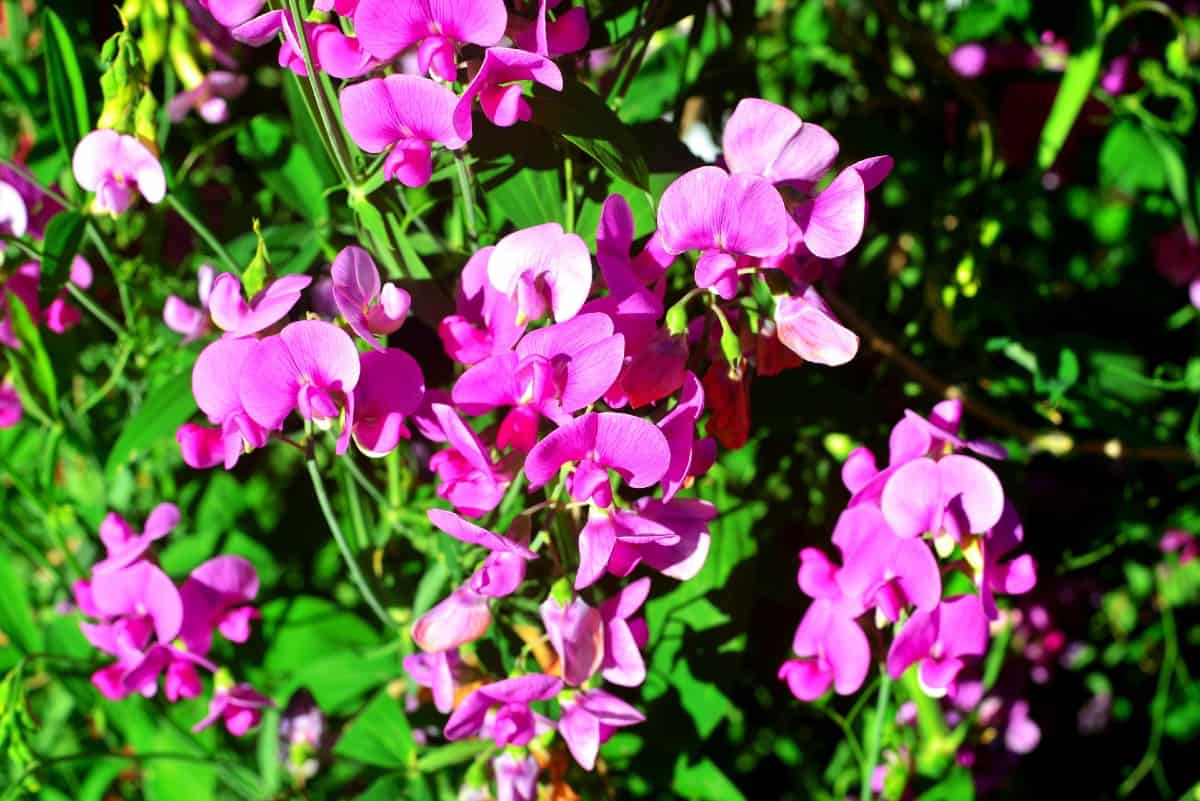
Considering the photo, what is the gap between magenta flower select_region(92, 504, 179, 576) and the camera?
1.07 metres

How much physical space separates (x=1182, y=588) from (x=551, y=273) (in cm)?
153

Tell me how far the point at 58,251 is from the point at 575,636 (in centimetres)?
61

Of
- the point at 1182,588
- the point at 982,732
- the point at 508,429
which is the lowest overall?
the point at 1182,588

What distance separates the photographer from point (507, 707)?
2.84 ft

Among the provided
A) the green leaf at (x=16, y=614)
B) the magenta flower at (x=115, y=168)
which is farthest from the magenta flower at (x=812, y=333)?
the green leaf at (x=16, y=614)

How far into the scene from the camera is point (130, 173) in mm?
932

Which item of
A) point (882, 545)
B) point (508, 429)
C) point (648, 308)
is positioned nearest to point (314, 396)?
point (508, 429)

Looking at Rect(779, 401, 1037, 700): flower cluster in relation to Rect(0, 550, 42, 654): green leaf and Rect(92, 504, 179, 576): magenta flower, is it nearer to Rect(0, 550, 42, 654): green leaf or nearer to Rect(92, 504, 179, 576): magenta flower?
Rect(92, 504, 179, 576): magenta flower

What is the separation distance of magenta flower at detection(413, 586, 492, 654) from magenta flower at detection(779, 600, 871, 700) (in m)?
0.28

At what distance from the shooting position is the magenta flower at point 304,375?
74cm

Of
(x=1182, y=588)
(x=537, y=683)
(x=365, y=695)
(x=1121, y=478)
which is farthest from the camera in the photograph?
(x=1182, y=588)

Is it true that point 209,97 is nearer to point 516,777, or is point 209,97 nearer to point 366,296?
point 366,296

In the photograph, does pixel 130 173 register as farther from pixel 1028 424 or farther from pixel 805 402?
pixel 1028 424

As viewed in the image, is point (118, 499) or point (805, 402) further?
point (118, 499)
